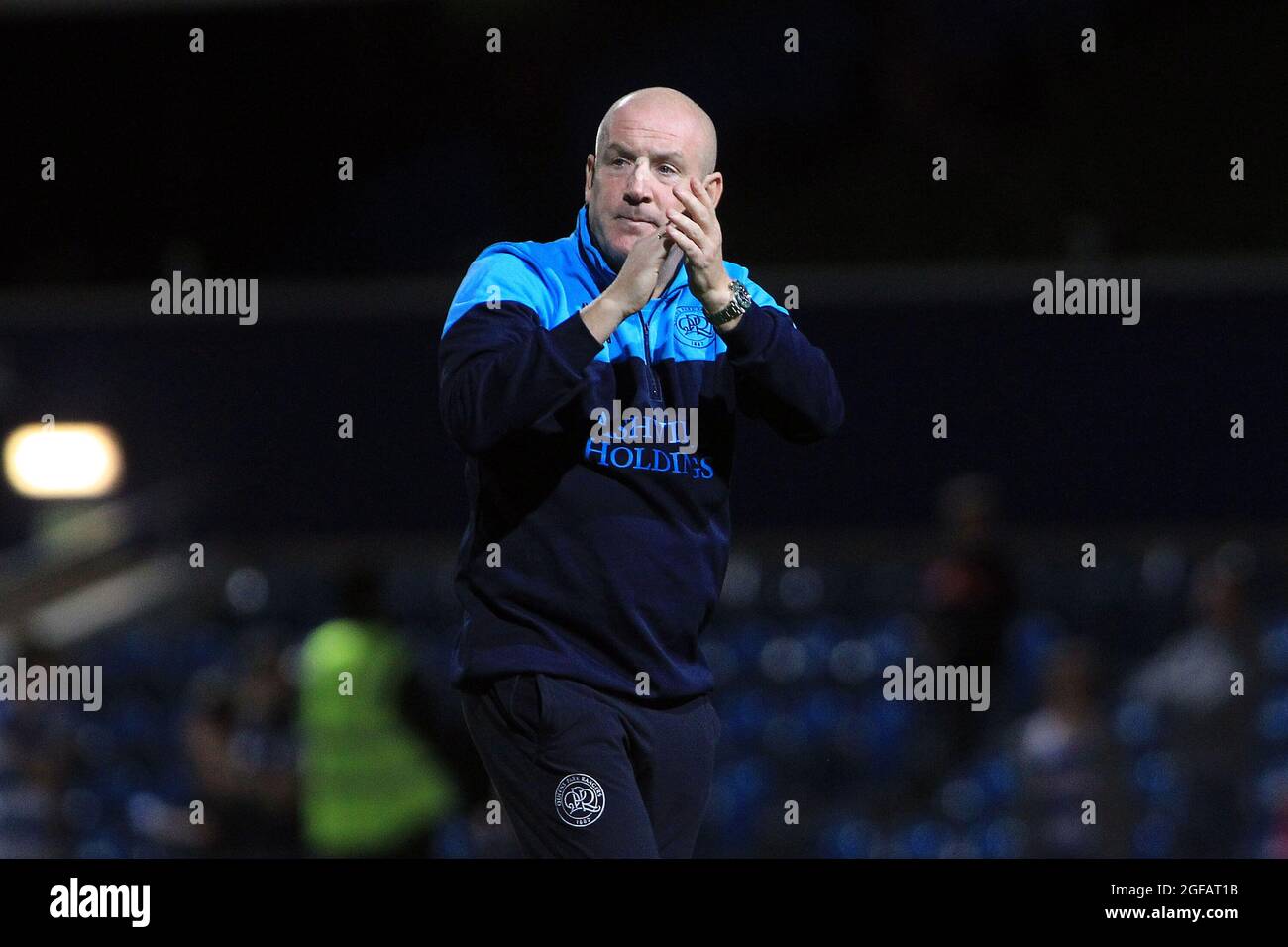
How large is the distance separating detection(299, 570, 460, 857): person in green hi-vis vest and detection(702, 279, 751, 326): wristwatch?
3.32 m

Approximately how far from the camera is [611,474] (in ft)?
9.24

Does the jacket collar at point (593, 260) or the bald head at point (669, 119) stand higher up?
the bald head at point (669, 119)

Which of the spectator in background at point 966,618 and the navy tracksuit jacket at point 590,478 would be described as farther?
the spectator in background at point 966,618

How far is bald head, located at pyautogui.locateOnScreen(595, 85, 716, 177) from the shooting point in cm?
288

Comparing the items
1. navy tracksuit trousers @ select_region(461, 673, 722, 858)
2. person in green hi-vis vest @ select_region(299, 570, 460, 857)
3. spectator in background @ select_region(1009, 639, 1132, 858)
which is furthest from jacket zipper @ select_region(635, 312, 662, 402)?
spectator in background @ select_region(1009, 639, 1132, 858)

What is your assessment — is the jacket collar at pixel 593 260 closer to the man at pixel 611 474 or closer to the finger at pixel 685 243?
the man at pixel 611 474

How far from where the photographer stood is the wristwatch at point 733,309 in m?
2.77

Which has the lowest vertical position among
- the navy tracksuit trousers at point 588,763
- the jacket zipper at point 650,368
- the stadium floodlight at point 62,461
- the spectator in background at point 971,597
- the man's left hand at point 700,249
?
the navy tracksuit trousers at point 588,763

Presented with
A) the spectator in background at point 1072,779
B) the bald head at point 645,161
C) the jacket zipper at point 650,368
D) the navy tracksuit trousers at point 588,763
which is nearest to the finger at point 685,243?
the bald head at point 645,161

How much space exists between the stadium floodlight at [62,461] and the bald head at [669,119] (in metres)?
7.69

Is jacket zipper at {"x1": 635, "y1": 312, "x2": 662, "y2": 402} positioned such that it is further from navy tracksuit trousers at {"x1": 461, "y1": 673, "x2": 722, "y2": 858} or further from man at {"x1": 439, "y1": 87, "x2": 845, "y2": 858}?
navy tracksuit trousers at {"x1": 461, "y1": 673, "x2": 722, "y2": 858}

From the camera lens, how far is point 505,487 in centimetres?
283

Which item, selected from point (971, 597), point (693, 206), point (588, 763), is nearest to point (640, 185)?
point (693, 206)

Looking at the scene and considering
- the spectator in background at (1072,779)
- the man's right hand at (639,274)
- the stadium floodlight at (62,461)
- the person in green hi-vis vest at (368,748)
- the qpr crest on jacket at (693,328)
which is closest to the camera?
the man's right hand at (639,274)
